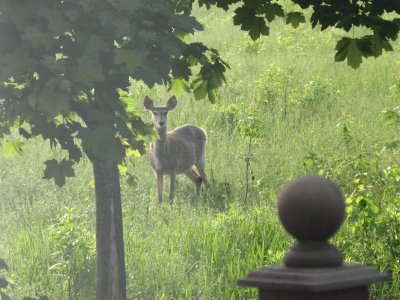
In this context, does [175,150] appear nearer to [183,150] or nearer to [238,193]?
[183,150]

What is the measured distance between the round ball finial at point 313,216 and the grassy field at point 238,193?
19.3 feet

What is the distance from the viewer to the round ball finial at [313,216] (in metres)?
2.10

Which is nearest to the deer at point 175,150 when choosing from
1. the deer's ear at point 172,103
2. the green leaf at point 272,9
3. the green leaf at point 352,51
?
the deer's ear at point 172,103

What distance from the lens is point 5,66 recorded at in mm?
6102

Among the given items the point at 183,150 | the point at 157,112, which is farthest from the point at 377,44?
the point at 183,150

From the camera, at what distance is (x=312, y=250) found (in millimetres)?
2127

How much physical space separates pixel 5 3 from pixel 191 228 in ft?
16.1

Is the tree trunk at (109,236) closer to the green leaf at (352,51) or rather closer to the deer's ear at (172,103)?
the green leaf at (352,51)

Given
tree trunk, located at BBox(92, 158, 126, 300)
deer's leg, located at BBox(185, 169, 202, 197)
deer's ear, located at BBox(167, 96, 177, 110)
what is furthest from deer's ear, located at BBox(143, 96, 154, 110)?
tree trunk, located at BBox(92, 158, 126, 300)

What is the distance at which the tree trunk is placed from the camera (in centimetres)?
789

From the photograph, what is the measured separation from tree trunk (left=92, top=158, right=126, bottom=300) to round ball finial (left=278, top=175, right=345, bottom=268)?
576cm

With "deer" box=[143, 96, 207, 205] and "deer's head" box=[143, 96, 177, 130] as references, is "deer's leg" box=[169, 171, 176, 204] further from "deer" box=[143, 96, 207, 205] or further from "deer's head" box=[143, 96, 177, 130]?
"deer's head" box=[143, 96, 177, 130]

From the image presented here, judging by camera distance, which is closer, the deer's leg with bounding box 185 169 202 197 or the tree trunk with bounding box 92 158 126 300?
the tree trunk with bounding box 92 158 126 300

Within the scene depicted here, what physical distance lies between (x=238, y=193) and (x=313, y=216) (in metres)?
12.2
